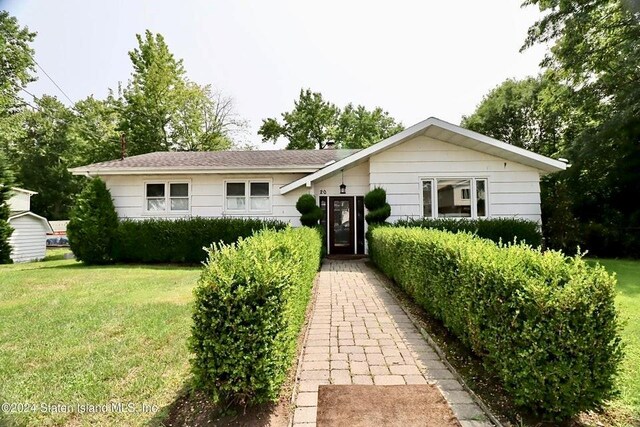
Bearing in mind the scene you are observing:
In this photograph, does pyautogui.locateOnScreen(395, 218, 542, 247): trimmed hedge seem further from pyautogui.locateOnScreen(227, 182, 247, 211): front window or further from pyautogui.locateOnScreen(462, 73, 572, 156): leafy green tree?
pyautogui.locateOnScreen(462, 73, 572, 156): leafy green tree

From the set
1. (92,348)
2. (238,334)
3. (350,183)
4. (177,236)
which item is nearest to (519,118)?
(350,183)

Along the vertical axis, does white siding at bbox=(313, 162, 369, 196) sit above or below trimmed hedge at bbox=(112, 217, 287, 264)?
above

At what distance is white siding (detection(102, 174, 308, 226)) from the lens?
1298cm

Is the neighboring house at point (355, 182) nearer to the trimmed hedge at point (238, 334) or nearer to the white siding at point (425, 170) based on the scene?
the white siding at point (425, 170)

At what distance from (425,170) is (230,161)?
7.85 meters

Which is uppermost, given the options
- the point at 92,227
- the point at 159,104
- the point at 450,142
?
the point at 159,104

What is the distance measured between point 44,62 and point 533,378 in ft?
80.9

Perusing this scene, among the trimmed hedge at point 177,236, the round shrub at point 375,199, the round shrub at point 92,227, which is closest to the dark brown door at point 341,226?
the round shrub at point 375,199

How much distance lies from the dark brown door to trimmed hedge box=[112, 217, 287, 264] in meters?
2.17

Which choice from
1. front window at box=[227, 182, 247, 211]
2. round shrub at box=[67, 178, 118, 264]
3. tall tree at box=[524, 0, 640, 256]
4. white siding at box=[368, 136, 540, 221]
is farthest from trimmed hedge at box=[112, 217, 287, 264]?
tall tree at box=[524, 0, 640, 256]

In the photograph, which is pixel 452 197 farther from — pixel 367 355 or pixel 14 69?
pixel 14 69

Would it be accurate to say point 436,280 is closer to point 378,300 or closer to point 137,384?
Answer: point 378,300

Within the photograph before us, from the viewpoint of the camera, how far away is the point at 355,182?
1297 cm

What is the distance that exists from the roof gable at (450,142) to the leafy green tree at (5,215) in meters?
12.9
